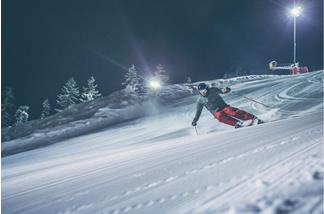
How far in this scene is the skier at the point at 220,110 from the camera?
1202 centimetres

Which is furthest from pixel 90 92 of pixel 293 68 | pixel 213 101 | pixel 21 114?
pixel 213 101

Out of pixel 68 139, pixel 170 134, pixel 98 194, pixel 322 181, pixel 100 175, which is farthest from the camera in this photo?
pixel 68 139

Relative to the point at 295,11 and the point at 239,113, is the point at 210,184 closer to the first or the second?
the point at 239,113

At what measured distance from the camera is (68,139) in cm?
1989

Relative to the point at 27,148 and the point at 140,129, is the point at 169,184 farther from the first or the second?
the point at 27,148

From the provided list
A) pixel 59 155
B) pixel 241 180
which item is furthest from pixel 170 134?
pixel 241 180

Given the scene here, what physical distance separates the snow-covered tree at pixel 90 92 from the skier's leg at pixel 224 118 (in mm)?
42666

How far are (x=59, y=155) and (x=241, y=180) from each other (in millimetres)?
12316

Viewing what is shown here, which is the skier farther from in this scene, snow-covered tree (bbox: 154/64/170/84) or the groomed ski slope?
snow-covered tree (bbox: 154/64/170/84)

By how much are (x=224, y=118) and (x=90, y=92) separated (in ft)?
142

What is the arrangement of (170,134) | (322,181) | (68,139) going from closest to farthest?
(322,181) < (170,134) < (68,139)

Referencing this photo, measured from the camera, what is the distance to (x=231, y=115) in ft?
41.2

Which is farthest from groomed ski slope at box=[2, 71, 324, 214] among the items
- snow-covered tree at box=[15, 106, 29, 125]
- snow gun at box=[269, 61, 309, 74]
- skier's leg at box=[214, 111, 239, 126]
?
snow-covered tree at box=[15, 106, 29, 125]

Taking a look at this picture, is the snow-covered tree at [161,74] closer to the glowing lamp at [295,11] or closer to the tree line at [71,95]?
the tree line at [71,95]
